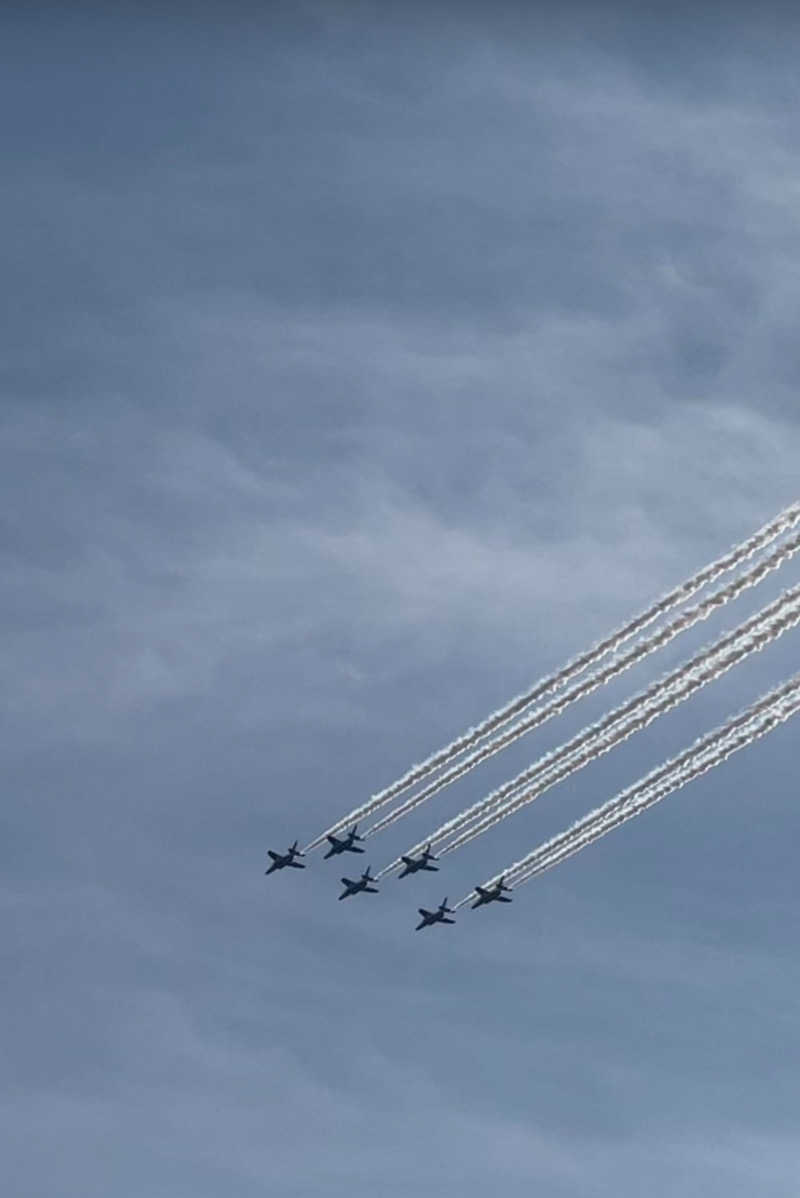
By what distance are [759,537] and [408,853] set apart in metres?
47.9

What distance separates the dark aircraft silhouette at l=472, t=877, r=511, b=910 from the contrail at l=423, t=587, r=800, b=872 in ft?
67.7

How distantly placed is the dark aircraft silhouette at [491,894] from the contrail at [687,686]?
67.7 feet

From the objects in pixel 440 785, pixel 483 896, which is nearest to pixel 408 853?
pixel 483 896

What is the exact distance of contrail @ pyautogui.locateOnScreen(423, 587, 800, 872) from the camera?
89938 millimetres

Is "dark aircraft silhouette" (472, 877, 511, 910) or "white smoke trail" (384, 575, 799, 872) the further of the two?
"dark aircraft silhouette" (472, 877, 511, 910)

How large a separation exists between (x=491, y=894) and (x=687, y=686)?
125 ft

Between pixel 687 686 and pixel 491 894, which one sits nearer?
pixel 687 686

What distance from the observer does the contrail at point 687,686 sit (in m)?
89.9

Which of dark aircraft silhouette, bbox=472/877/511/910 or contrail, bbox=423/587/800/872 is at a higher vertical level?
dark aircraft silhouette, bbox=472/877/511/910

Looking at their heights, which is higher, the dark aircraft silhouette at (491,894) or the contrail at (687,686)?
the dark aircraft silhouette at (491,894)

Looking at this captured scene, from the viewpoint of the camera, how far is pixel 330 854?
143625mm

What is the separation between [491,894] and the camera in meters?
131

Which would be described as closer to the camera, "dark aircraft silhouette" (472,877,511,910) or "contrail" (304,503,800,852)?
"contrail" (304,503,800,852)

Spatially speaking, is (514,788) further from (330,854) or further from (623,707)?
(330,854)
